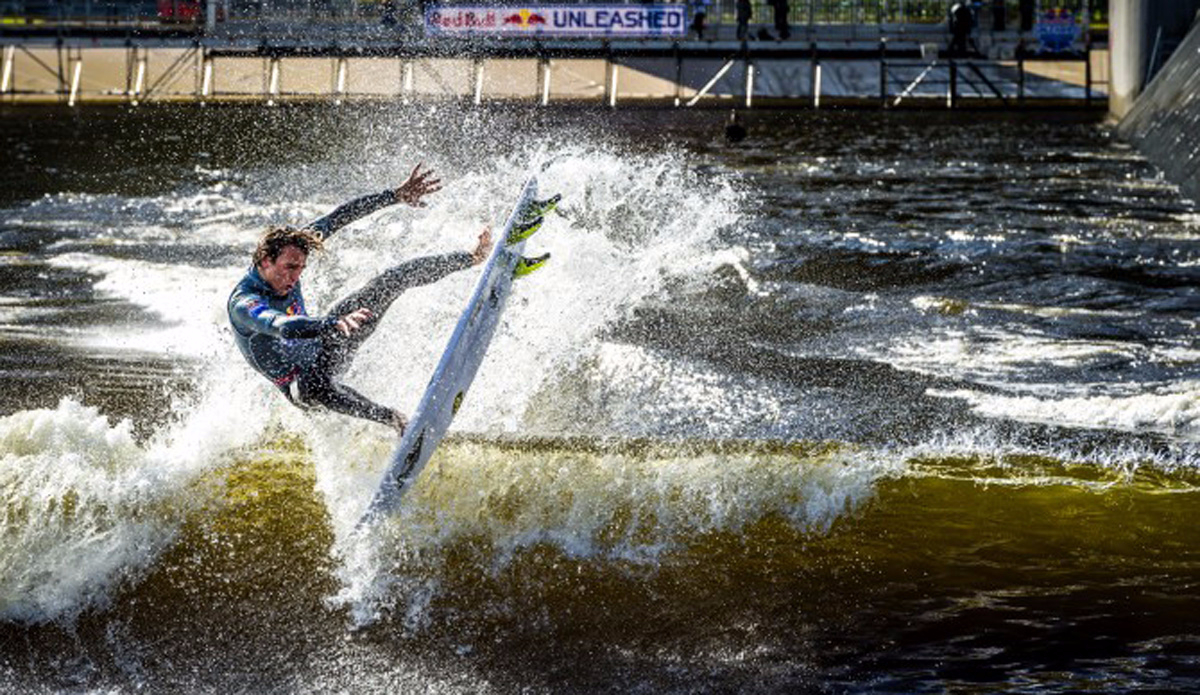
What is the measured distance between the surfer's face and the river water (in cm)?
147

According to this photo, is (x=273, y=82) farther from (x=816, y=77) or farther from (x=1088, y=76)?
(x=1088, y=76)

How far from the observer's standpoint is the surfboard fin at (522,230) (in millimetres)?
12453

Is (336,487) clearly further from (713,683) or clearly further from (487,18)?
(487,18)

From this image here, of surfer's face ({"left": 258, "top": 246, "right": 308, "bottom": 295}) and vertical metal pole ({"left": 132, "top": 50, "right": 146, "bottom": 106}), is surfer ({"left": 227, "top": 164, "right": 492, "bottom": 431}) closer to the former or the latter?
surfer's face ({"left": 258, "top": 246, "right": 308, "bottom": 295})

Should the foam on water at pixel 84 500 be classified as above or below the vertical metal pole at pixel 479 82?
below

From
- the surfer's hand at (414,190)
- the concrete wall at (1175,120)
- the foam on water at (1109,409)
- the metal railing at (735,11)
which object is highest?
the metal railing at (735,11)

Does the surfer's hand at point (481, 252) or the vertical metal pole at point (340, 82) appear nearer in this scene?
the surfer's hand at point (481, 252)

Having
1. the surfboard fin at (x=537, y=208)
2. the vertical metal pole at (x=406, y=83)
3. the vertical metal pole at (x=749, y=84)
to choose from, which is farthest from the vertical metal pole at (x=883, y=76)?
the surfboard fin at (x=537, y=208)

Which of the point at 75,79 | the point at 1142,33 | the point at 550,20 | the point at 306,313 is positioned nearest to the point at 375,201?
the point at 306,313

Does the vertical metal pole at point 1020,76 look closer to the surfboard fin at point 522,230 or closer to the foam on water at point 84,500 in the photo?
the surfboard fin at point 522,230

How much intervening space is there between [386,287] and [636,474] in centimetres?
219

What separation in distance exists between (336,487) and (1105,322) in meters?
9.60

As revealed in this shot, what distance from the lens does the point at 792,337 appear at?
55.3 ft

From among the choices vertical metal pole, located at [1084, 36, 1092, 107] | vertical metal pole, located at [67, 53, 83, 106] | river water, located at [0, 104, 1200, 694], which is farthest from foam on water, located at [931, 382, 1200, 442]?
vertical metal pole, located at [67, 53, 83, 106]
